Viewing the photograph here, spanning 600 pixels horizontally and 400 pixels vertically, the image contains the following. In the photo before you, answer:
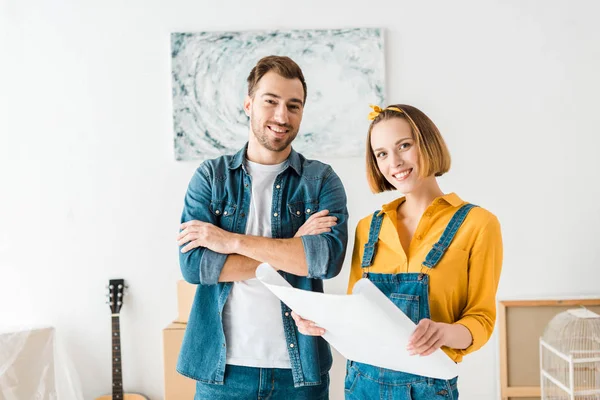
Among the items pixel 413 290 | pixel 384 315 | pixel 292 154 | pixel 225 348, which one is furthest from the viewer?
pixel 292 154

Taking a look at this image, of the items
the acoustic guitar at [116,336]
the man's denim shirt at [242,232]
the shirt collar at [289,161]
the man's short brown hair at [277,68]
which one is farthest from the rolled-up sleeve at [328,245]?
the acoustic guitar at [116,336]

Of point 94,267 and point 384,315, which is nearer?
point 384,315

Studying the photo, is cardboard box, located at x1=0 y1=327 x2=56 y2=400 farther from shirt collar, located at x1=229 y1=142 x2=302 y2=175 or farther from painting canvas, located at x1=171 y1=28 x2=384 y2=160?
shirt collar, located at x1=229 y1=142 x2=302 y2=175

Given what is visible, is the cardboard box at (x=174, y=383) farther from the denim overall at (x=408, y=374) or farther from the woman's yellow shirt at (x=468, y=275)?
the woman's yellow shirt at (x=468, y=275)

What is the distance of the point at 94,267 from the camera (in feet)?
10.3

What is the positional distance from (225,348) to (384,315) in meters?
0.60

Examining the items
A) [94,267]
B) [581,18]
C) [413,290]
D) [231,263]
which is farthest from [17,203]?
[581,18]

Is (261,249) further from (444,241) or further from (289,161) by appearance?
(444,241)

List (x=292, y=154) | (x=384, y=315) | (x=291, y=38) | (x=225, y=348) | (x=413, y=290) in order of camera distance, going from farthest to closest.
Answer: (x=291, y=38) < (x=292, y=154) < (x=225, y=348) < (x=413, y=290) < (x=384, y=315)

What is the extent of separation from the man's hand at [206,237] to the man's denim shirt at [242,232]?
2 cm

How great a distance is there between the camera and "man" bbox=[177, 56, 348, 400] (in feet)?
5.04

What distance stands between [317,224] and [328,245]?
69mm

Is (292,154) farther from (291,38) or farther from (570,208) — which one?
(570,208)

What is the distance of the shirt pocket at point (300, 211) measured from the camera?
1.65 meters
